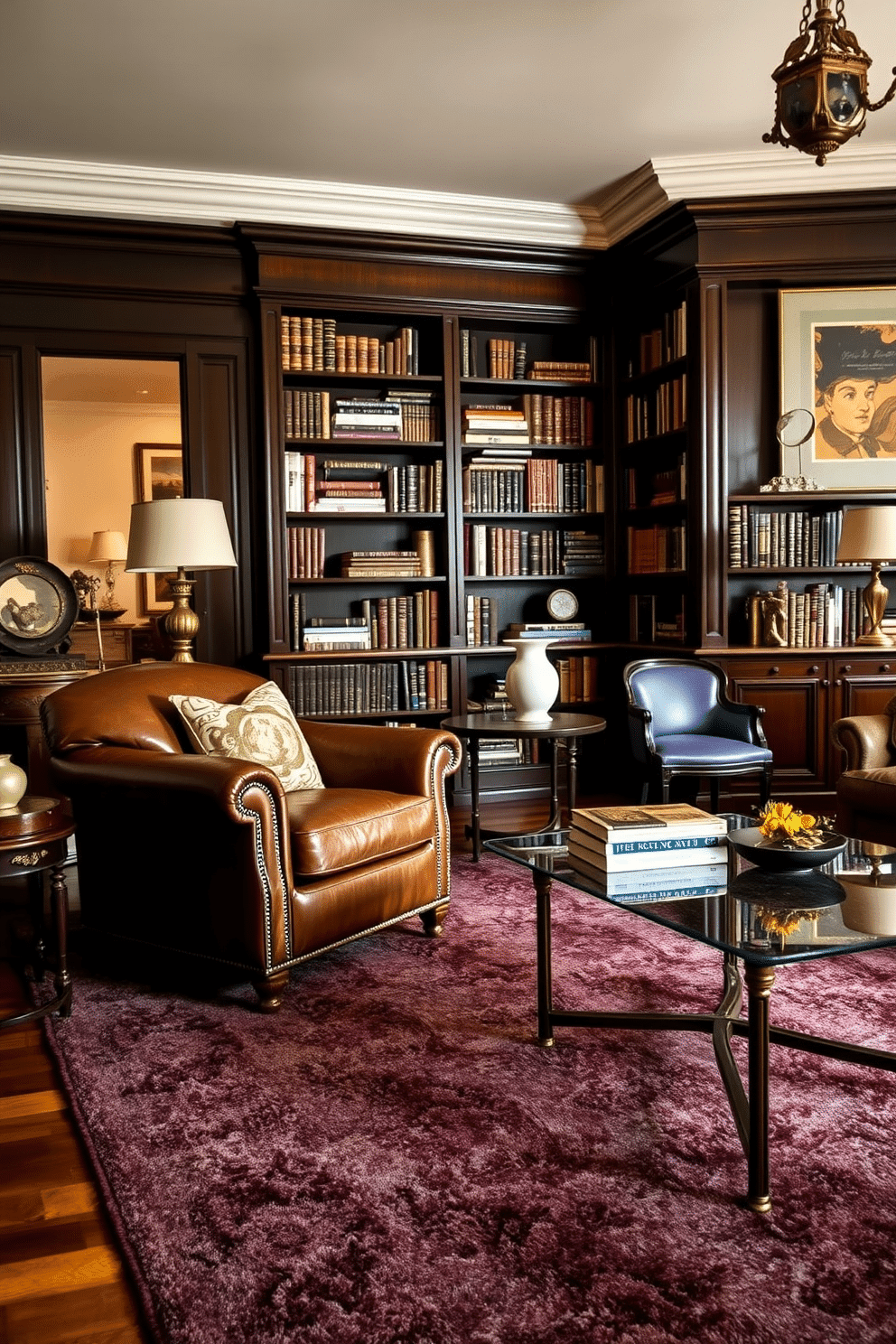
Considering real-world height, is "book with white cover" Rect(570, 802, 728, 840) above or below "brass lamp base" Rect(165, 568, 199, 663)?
below

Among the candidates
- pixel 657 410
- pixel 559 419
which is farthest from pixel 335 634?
pixel 657 410

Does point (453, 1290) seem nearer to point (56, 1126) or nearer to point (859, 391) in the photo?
point (56, 1126)

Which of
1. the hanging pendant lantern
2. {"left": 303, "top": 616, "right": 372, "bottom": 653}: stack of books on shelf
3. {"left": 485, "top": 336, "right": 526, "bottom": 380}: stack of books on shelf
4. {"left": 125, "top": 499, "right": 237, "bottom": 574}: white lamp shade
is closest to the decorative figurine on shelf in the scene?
{"left": 485, "top": 336, "right": 526, "bottom": 380}: stack of books on shelf

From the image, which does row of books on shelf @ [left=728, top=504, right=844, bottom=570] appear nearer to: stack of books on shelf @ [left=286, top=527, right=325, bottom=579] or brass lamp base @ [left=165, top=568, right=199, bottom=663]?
stack of books on shelf @ [left=286, top=527, right=325, bottom=579]

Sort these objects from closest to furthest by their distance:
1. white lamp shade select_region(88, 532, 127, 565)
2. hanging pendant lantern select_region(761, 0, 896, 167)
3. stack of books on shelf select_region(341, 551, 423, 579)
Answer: hanging pendant lantern select_region(761, 0, 896, 167)
stack of books on shelf select_region(341, 551, 423, 579)
white lamp shade select_region(88, 532, 127, 565)

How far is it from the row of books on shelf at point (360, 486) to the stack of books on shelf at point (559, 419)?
578mm

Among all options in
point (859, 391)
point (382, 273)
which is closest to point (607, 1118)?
point (859, 391)

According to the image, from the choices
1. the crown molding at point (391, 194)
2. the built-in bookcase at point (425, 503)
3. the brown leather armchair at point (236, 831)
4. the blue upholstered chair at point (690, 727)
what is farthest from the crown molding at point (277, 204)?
the brown leather armchair at point (236, 831)

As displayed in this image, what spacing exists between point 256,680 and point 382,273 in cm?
252

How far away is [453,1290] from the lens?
1681mm

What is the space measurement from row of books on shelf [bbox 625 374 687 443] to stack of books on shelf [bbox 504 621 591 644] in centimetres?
100

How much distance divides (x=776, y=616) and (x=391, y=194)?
2675 mm

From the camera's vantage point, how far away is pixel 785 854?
7.55ft

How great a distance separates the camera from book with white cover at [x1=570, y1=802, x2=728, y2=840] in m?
2.41
